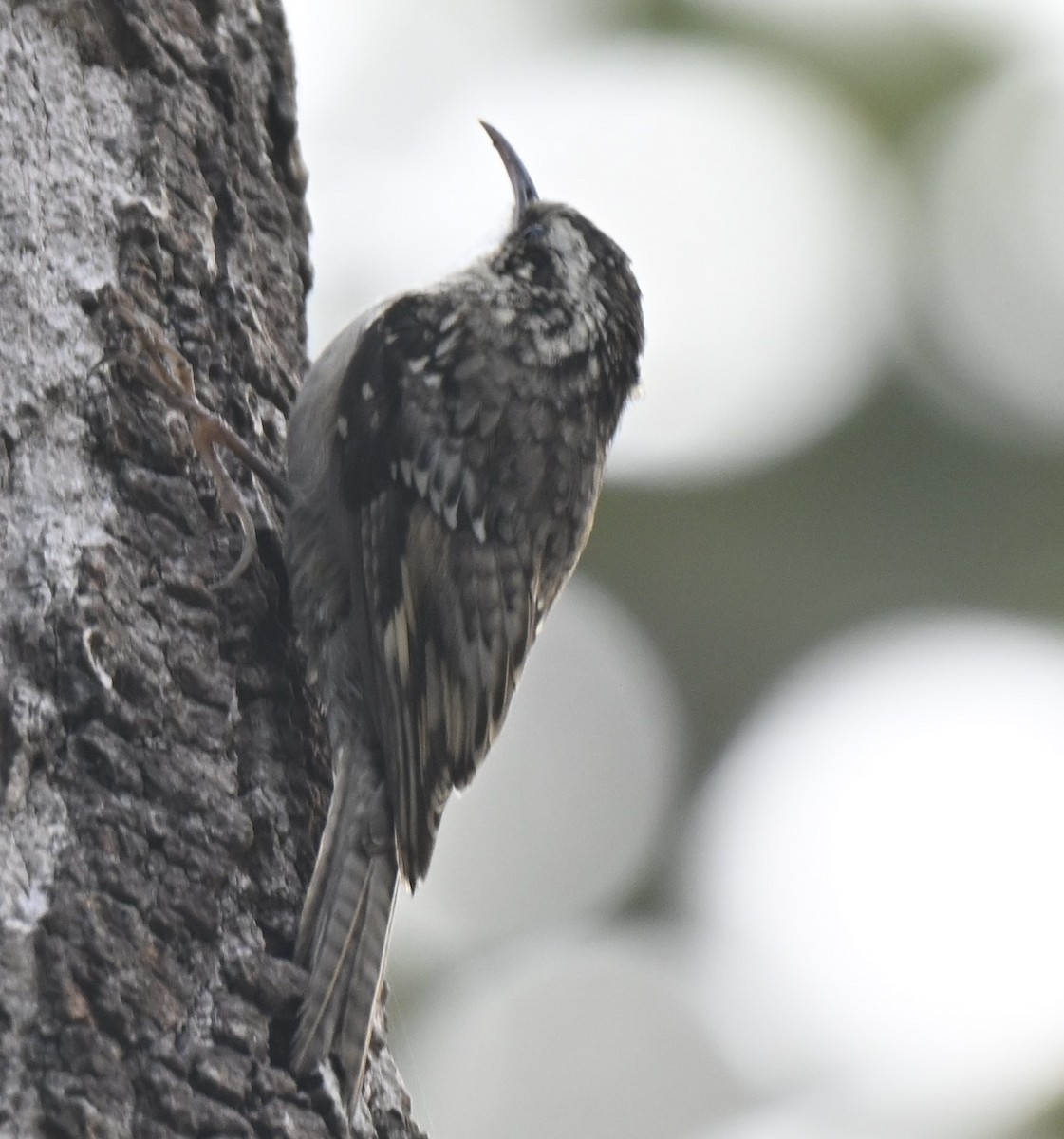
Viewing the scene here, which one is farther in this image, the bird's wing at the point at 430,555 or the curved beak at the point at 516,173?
the curved beak at the point at 516,173

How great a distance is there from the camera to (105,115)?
2.28 m

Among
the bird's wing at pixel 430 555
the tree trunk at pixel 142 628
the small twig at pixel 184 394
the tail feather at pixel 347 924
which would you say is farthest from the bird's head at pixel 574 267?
the tail feather at pixel 347 924

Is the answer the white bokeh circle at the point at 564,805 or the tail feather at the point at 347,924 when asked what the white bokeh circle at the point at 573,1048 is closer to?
the white bokeh circle at the point at 564,805

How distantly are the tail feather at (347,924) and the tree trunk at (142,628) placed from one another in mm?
26

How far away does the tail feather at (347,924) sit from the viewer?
1912 mm

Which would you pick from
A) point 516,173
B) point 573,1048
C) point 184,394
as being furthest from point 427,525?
point 573,1048

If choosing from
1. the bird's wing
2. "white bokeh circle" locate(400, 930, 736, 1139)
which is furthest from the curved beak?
"white bokeh circle" locate(400, 930, 736, 1139)

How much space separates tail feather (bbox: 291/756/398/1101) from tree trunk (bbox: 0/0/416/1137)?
0.09 ft

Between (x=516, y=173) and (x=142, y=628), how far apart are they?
4.89ft

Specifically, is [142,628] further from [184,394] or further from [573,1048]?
[573,1048]

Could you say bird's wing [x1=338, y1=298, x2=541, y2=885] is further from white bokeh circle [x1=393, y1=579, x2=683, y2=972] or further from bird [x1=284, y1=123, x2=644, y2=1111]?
white bokeh circle [x1=393, y1=579, x2=683, y2=972]

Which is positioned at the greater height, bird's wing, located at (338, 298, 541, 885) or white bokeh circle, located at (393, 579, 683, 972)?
white bokeh circle, located at (393, 579, 683, 972)

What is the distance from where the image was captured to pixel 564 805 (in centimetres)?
547

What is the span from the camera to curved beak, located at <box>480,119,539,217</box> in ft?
10.5
